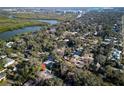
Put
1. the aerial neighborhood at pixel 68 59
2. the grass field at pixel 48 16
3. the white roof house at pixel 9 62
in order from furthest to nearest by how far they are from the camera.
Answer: the grass field at pixel 48 16
the white roof house at pixel 9 62
the aerial neighborhood at pixel 68 59

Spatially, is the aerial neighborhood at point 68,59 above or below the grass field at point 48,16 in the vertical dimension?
below

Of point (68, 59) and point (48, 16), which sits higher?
point (48, 16)

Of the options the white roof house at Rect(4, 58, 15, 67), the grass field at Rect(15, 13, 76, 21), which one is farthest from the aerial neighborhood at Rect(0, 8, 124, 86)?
the grass field at Rect(15, 13, 76, 21)

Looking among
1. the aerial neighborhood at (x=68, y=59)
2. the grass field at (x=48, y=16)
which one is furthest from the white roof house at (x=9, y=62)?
the grass field at (x=48, y=16)

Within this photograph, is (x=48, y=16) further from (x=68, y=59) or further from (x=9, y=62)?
(x=9, y=62)

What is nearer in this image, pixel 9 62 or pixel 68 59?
pixel 9 62

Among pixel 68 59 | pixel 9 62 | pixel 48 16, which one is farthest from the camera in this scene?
pixel 48 16

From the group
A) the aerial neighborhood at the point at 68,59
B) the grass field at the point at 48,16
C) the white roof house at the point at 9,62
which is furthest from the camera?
the grass field at the point at 48,16

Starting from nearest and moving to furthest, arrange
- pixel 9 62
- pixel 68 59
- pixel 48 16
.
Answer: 1. pixel 9 62
2. pixel 68 59
3. pixel 48 16

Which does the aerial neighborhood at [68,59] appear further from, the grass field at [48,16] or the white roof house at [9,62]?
the grass field at [48,16]

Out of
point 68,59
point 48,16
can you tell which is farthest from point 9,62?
point 48,16

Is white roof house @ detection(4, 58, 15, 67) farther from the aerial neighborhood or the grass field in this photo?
the grass field
